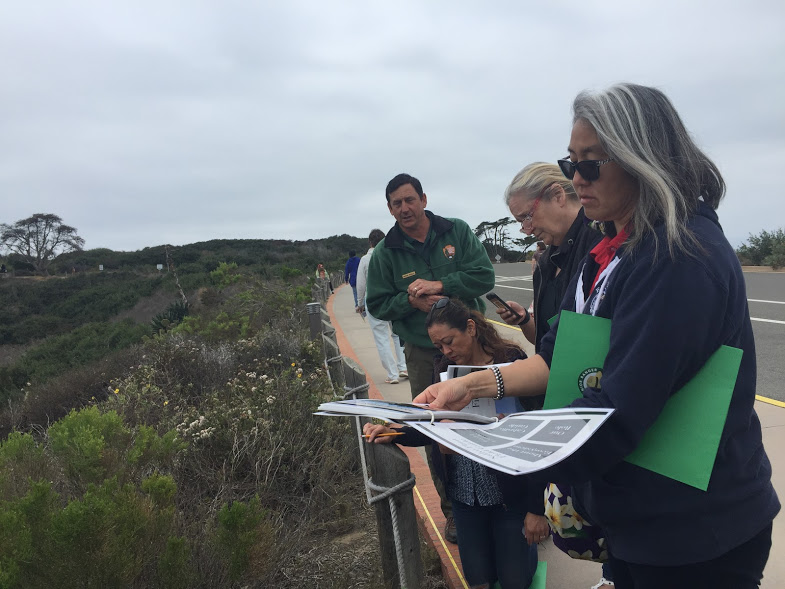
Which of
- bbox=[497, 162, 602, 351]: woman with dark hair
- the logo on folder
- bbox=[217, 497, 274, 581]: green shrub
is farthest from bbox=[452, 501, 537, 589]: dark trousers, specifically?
the logo on folder

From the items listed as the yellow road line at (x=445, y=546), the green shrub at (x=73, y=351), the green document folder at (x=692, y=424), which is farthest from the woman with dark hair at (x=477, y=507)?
the green shrub at (x=73, y=351)

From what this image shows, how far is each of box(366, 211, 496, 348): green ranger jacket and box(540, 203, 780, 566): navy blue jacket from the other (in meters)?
2.27

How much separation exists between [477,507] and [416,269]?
1.54 m

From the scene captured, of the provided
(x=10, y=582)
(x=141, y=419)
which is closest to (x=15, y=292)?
(x=141, y=419)

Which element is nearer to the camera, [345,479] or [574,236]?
[574,236]

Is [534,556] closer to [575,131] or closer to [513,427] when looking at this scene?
[513,427]

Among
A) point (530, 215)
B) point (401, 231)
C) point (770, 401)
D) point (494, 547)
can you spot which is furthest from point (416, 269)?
point (770, 401)

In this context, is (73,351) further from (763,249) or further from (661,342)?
(763,249)

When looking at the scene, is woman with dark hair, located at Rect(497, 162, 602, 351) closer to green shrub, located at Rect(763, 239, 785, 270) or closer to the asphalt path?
the asphalt path

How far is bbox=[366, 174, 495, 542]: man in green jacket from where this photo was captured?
3.56 m

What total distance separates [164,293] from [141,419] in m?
26.3

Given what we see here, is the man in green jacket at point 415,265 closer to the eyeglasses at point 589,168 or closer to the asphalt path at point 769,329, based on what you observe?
the eyeglasses at point 589,168

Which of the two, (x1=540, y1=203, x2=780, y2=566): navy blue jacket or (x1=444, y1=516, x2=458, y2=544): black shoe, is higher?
(x1=540, y1=203, x2=780, y2=566): navy blue jacket

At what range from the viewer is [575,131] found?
1.39 m
